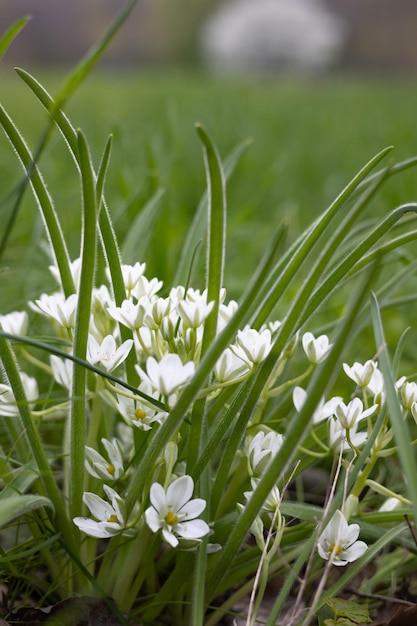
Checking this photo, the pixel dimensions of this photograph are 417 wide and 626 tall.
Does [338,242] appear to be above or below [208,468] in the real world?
above

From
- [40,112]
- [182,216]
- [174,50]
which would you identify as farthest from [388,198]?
[174,50]

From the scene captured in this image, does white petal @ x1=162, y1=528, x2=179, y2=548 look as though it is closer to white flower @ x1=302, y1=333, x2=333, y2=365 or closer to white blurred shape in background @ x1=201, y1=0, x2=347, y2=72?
white flower @ x1=302, y1=333, x2=333, y2=365

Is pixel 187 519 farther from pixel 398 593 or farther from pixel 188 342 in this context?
pixel 398 593

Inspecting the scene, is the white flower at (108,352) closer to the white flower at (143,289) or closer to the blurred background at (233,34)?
the white flower at (143,289)

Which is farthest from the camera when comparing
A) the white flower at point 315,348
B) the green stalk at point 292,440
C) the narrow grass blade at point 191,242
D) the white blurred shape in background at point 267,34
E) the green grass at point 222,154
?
the white blurred shape in background at point 267,34

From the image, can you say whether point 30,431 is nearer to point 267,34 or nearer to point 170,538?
point 170,538

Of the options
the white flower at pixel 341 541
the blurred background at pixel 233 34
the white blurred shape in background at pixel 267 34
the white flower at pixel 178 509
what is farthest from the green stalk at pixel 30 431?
the white blurred shape in background at pixel 267 34
